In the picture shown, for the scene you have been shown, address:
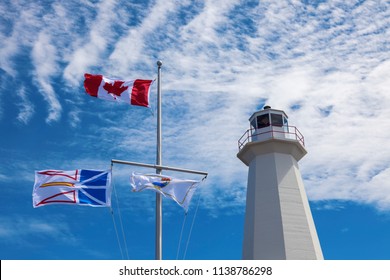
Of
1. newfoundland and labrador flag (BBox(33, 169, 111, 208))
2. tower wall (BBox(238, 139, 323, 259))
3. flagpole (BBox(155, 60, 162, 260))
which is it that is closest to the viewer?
flagpole (BBox(155, 60, 162, 260))

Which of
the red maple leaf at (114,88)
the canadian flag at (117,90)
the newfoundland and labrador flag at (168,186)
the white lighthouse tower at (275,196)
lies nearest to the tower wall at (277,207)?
the white lighthouse tower at (275,196)

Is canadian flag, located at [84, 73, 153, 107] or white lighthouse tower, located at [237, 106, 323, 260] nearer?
canadian flag, located at [84, 73, 153, 107]

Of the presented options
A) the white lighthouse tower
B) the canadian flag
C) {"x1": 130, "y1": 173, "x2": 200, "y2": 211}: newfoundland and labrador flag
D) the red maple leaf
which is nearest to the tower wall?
the white lighthouse tower

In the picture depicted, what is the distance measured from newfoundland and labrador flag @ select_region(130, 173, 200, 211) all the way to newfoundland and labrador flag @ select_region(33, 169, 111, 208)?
1.18 meters

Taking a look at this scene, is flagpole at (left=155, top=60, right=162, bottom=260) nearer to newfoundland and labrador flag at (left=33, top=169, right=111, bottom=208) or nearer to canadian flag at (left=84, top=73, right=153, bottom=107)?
canadian flag at (left=84, top=73, right=153, bottom=107)

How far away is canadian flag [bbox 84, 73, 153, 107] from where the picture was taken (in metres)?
21.0

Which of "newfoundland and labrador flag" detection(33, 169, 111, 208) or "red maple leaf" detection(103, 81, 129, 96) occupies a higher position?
"red maple leaf" detection(103, 81, 129, 96)

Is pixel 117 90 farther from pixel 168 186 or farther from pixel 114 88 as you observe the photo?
pixel 168 186

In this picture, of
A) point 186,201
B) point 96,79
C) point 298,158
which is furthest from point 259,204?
point 96,79

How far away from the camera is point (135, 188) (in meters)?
18.4

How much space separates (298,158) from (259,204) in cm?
503

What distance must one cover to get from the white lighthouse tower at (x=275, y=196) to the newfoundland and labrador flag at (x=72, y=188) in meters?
12.9
